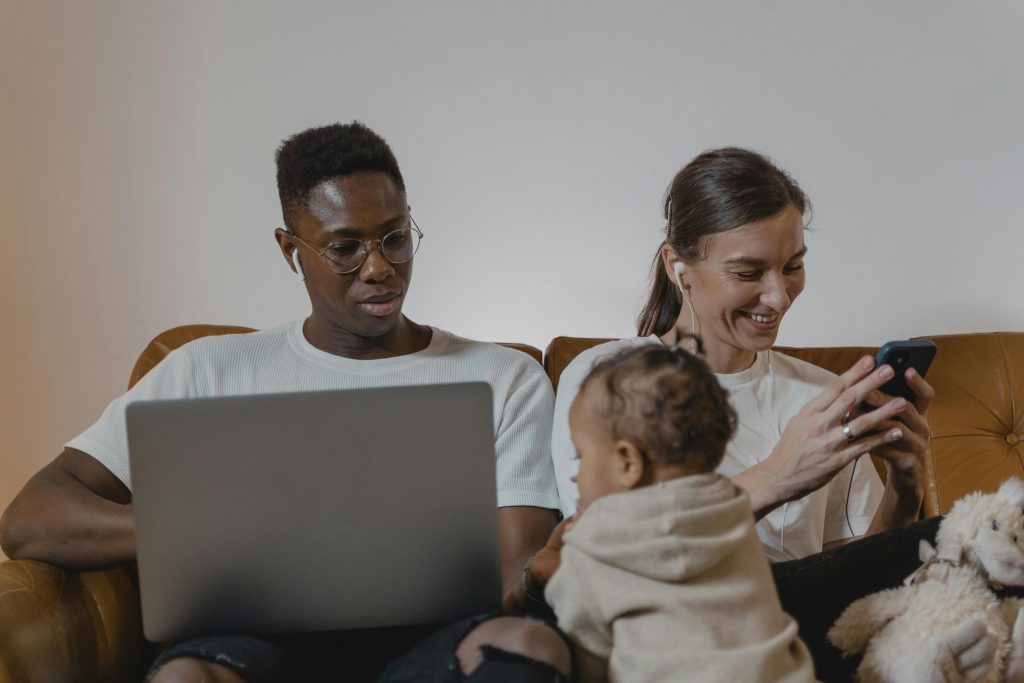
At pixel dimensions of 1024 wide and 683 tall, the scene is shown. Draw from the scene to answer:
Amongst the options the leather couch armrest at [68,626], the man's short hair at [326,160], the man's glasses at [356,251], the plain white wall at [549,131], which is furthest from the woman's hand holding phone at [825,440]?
the leather couch armrest at [68,626]

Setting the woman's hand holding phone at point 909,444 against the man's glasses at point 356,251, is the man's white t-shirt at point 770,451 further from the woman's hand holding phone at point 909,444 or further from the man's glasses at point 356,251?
the man's glasses at point 356,251

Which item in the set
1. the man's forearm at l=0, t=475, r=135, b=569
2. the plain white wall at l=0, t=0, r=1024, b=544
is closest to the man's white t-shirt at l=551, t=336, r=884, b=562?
the plain white wall at l=0, t=0, r=1024, b=544

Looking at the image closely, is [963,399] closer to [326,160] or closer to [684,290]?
[684,290]

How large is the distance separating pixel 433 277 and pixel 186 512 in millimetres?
1388

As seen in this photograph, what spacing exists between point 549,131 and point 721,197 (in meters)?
0.78

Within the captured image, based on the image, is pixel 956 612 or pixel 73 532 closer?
pixel 956 612

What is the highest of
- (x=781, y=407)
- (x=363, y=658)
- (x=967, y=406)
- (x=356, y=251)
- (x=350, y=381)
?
(x=356, y=251)

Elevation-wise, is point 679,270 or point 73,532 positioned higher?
point 679,270

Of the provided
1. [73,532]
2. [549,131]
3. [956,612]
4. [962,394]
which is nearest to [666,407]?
[956,612]

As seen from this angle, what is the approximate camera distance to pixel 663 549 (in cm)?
111

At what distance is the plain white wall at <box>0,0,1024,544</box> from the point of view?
8.02ft

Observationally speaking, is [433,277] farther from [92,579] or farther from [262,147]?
[92,579]

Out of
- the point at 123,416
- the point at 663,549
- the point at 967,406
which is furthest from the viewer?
the point at 967,406

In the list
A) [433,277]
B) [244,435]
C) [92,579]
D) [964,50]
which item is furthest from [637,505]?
[964,50]
